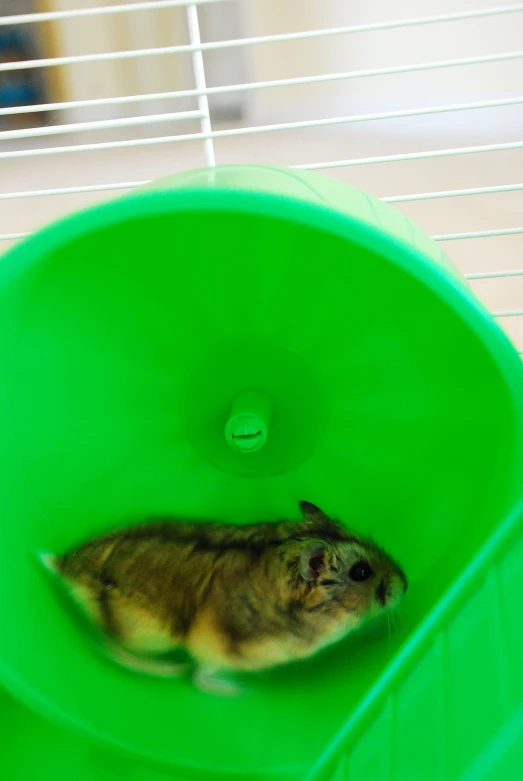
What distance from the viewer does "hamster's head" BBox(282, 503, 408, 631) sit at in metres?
1.17

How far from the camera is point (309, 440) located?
1272 millimetres

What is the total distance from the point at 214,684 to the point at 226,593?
0.15 meters

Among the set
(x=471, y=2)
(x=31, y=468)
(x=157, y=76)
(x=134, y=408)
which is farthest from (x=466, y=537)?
(x=157, y=76)

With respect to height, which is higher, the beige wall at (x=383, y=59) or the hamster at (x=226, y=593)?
the beige wall at (x=383, y=59)

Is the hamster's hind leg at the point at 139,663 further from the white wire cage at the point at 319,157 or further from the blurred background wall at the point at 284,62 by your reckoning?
the blurred background wall at the point at 284,62

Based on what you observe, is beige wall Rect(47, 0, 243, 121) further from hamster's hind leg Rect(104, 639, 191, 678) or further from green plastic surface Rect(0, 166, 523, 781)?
hamster's hind leg Rect(104, 639, 191, 678)

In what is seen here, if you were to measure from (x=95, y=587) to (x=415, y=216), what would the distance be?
6.09ft

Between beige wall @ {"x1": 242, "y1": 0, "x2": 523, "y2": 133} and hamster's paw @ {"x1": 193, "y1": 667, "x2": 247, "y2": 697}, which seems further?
beige wall @ {"x1": 242, "y1": 0, "x2": 523, "y2": 133}

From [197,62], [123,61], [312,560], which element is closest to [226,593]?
[312,560]

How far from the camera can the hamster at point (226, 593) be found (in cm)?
119

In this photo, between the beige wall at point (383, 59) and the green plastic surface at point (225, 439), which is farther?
the beige wall at point (383, 59)

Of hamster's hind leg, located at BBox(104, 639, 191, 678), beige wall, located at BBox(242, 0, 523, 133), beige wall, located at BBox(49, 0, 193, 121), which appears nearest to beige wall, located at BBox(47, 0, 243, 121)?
beige wall, located at BBox(49, 0, 193, 121)

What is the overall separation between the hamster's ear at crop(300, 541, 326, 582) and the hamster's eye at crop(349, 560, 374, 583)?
55 mm

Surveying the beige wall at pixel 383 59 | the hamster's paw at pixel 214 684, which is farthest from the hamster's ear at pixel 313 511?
the beige wall at pixel 383 59
